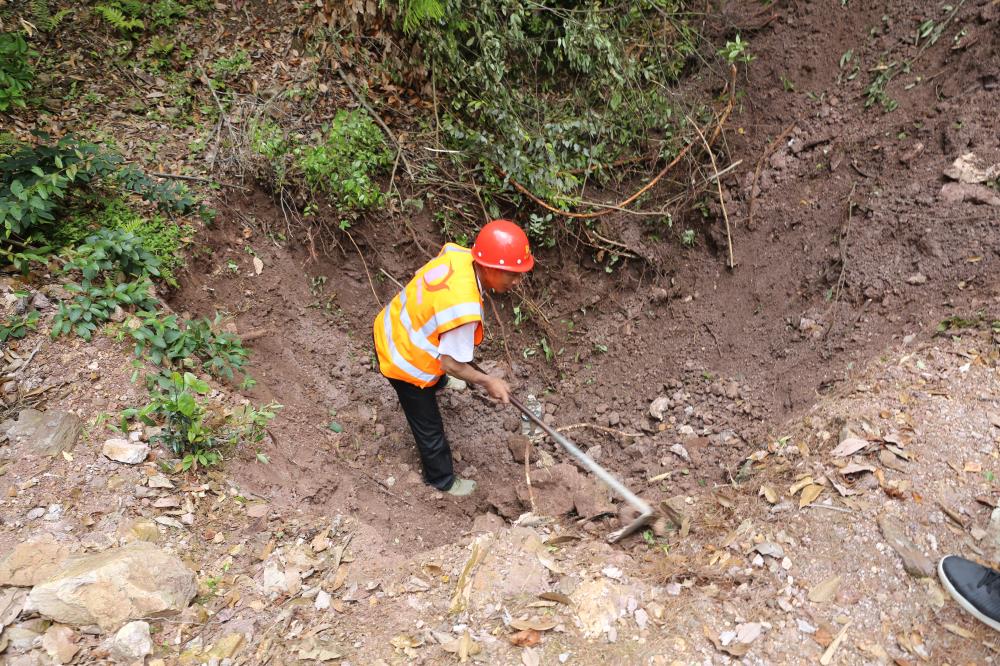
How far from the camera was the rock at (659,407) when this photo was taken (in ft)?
12.3

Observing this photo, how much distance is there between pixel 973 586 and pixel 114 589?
10.9ft

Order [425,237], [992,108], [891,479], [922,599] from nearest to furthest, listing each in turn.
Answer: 1. [922,599]
2. [891,479]
3. [992,108]
4. [425,237]

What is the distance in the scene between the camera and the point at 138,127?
4.23 m

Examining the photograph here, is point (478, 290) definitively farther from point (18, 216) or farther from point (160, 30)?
point (160, 30)

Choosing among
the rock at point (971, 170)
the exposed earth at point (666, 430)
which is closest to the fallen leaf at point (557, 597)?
the exposed earth at point (666, 430)

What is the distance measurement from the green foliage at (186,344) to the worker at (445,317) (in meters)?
0.94

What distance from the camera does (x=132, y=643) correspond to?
2104 mm

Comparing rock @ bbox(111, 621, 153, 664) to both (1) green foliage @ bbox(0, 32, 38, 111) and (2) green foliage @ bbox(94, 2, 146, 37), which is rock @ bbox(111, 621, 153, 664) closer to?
(1) green foliage @ bbox(0, 32, 38, 111)

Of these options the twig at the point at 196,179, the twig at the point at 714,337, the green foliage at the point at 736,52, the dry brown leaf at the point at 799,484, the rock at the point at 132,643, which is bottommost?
the twig at the point at 714,337

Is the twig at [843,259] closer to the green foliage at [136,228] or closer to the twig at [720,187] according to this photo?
the twig at [720,187]

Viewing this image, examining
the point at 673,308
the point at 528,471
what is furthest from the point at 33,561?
the point at 673,308

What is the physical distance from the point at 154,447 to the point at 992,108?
536 cm

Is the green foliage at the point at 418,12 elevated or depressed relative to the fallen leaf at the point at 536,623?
elevated

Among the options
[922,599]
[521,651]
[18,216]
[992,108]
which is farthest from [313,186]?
[992,108]
